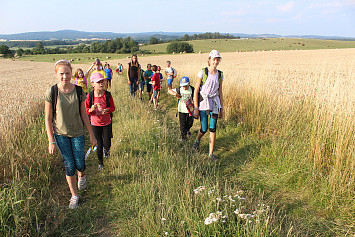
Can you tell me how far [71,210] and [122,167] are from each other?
1135mm

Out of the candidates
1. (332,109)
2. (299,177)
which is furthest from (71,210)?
(332,109)

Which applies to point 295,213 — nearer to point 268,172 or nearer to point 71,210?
point 268,172

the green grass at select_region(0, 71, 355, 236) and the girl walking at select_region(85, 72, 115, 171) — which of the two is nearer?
the green grass at select_region(0, 71, 355, 236)

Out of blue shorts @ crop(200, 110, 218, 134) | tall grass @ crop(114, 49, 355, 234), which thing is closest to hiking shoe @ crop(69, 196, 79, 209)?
blue shorts @ crop(200, 110, 218, 134)

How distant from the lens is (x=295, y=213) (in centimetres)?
308

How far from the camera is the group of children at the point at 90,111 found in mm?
2912

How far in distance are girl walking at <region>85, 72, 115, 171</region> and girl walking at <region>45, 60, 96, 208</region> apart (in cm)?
75

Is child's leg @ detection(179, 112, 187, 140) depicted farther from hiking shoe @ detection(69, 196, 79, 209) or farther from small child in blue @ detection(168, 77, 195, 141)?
hiking shoe @ detection(69, 196, 79, 209)

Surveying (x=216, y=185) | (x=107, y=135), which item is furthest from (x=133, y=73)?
(x=216, y=185)

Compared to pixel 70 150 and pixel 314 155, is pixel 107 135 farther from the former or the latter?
pixel 314 155

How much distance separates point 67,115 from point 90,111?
915mm

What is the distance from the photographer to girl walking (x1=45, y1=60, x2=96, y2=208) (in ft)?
9.41

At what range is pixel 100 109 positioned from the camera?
3971 millimetres

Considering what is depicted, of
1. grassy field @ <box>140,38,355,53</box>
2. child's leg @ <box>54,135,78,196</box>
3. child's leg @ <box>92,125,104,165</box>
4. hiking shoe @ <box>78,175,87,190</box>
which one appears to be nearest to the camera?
child's leg @ <box>54,135,78,196</box>
